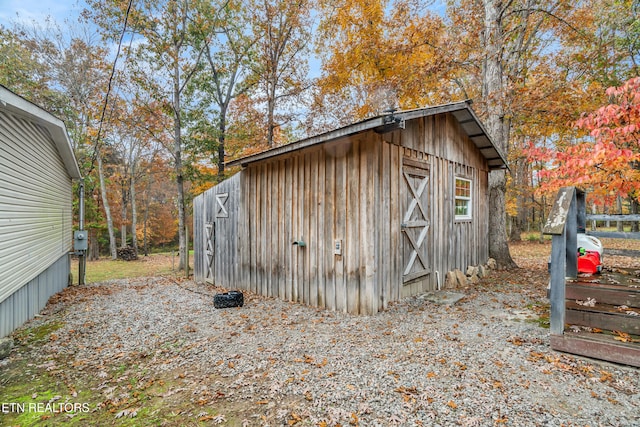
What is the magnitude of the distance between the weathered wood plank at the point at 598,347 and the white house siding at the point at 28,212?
7.13m

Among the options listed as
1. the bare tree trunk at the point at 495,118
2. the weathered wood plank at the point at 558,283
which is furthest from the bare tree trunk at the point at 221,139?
the weathered wood plank at the point at 558,283

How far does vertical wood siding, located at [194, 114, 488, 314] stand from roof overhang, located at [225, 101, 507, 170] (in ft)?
0.77

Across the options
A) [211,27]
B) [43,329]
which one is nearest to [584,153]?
[43,329]

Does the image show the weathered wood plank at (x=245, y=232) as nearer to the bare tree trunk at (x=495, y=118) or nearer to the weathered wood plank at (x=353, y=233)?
the weathered wood plank at (x=353, y=233)

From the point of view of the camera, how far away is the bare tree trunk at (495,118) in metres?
8.37

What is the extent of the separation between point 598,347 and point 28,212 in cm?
876

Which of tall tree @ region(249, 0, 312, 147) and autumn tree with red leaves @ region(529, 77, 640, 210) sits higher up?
tall tree @ region(249, 0, 312, 147)

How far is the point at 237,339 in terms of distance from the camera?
4246 millimetres

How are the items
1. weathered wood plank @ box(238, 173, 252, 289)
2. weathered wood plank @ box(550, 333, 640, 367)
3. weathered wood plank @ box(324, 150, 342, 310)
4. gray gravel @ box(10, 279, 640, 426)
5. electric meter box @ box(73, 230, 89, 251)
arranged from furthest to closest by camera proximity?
electric meter box @ box(73, 230, 89, 251), weathered wood plank @ box(238, 173, 252, 289), weathered wood plank @ box(324, 150, 342, 310), weathered wood plank @ box(550, 333, 640, 367), gray gravel @ box(10, 279, 640, 426)

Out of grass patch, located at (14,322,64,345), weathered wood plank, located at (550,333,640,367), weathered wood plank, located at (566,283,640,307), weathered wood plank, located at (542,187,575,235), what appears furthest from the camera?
grass patch, located at (14,322,64,345)

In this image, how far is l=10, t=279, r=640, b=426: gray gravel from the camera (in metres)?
2.47

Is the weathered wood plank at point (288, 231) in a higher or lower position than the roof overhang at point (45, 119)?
lower

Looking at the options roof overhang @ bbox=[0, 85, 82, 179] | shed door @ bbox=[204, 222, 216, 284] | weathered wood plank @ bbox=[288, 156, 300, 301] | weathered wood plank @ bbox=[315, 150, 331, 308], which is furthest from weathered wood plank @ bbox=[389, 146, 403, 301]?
roof overhang @ bbox=[0, 85, 82, 179]

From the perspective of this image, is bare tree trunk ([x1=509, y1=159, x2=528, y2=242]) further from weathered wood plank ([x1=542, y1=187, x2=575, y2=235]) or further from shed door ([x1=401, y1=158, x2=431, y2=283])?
weathered wood plank ([x1=542, y1=187, x2=575, y2=235])
